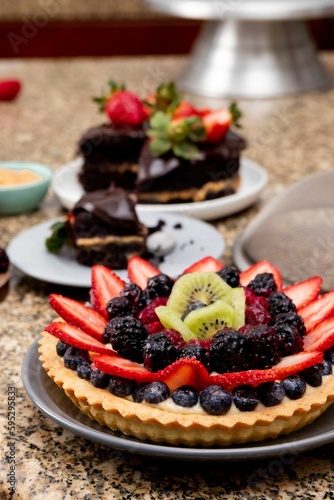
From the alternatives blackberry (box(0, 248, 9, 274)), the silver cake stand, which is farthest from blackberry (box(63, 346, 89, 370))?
the silver cake stand

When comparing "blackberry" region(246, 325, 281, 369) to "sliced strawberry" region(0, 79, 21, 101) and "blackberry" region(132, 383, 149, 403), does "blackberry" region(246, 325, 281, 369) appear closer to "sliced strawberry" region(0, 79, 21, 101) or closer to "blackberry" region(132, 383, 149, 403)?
"blackberry" region(132, 383, 149, 403)

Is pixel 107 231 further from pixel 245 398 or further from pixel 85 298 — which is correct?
pixel 245 398

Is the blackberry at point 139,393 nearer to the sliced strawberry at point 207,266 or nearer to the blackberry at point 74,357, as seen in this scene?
the blackberry at point 74,357

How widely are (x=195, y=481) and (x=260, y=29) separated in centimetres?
246

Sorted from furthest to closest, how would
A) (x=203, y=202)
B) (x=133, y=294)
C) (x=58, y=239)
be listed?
(x=203, y=202) → (x=58, y=239) → (x=133, y=294)

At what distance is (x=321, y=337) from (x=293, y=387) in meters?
0.10

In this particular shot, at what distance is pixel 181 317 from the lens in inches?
47.6

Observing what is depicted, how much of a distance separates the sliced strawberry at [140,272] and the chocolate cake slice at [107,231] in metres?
0.37

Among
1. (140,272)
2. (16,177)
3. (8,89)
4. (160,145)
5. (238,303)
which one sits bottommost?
(8,89)

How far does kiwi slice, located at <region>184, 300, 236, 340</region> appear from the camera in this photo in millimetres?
1157

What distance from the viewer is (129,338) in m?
1.13

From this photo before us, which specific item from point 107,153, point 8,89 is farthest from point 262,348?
point 8,89

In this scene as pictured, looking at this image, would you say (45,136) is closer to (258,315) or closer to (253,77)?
(253,77)

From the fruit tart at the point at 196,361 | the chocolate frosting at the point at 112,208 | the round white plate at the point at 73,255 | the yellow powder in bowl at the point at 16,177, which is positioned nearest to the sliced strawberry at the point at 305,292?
the fruit tart at the point at 196,361
